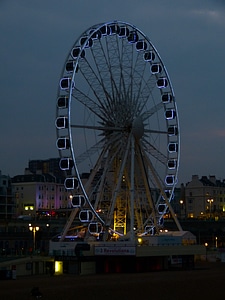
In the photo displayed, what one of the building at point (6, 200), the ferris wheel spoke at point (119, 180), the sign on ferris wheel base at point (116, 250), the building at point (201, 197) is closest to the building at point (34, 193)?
the building at point (6, 200)

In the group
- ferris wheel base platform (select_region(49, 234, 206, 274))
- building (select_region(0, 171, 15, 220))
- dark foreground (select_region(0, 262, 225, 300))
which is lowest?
dark foreground (select_region(0, 262, 225, 300))

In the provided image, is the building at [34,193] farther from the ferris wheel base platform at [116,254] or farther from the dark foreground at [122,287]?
the dark foreground at [122,287]

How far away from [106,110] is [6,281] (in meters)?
18.6

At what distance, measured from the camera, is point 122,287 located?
4950 centimetres

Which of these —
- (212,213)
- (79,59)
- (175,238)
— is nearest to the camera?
(79,59)

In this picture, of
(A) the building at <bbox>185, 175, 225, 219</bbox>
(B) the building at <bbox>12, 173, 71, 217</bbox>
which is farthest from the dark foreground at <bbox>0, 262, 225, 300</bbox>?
(A) the building at <bbox>185, 175, 225, 219</bbox>

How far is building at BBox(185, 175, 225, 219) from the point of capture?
176m

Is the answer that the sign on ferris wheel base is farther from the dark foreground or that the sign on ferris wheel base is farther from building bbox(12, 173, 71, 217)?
building bbox(12, 173, 71, 217)

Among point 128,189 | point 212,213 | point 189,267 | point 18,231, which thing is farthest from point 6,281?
point 212,213

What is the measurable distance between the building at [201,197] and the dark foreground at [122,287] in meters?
116

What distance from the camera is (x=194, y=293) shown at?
153 ft

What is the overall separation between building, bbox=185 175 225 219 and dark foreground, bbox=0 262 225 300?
11596 cm

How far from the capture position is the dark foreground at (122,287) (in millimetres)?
44812

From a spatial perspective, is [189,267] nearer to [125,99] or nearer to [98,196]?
[98,196]
